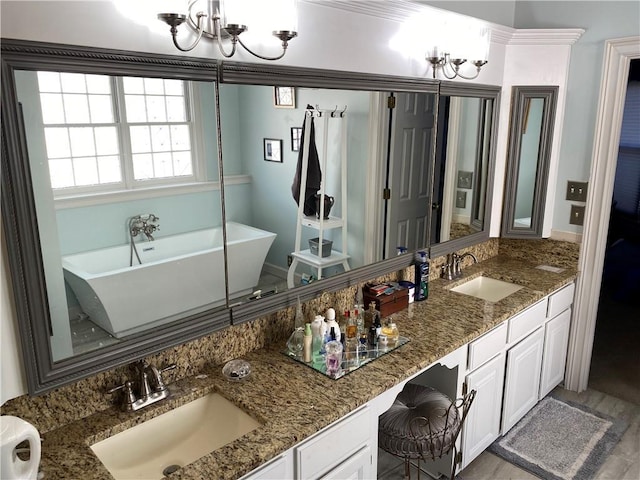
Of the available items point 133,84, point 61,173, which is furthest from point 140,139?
point 61,173

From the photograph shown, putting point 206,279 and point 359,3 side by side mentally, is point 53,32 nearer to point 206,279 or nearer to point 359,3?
point 206,279

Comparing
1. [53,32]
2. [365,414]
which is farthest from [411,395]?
[53,32]

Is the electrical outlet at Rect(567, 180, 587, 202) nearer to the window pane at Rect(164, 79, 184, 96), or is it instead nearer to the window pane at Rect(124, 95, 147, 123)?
the window pane at Rect(164, 79, 184, 96)

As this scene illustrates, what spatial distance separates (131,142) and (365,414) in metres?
1.25

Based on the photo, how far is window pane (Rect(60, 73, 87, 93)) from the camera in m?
1.43

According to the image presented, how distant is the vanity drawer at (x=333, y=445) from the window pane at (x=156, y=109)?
1173 millimetres

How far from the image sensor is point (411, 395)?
233cm

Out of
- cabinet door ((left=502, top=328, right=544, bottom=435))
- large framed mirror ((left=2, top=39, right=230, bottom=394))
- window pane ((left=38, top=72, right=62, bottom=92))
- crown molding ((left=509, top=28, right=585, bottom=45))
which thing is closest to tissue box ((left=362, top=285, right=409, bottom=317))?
cabinet door ((left=502, top=328, right=544, bottom=435))

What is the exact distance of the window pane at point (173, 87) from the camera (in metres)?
1.67

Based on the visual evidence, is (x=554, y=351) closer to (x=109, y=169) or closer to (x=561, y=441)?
(x=561, y=441)

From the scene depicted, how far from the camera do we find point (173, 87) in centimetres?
169

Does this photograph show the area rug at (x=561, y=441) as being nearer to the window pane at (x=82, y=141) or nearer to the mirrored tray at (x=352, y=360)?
the mirrored tray at (x=352, y=360)

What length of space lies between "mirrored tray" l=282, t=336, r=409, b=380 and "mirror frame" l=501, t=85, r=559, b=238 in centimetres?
155

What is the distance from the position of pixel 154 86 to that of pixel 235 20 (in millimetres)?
339
